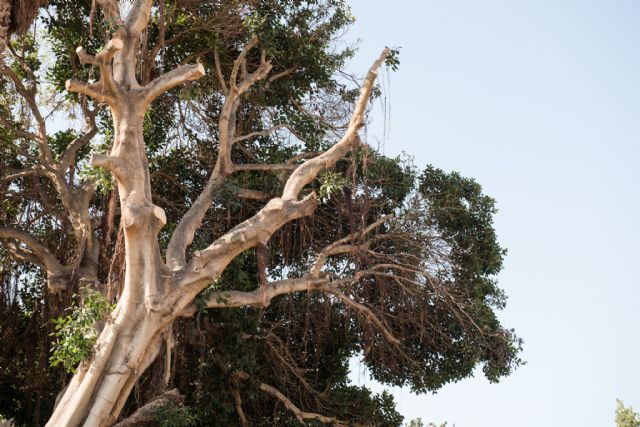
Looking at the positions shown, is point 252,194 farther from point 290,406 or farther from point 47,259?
point 290,406

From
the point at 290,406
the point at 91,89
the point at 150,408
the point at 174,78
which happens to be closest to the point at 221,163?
the point at 174,78

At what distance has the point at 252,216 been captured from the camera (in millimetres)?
11844

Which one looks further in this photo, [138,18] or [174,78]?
[138,18]

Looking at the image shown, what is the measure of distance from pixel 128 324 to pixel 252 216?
3536mm

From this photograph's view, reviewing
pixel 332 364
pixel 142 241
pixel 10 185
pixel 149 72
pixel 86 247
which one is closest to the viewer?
pixel 142 241

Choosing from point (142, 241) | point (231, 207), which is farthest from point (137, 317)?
point (231, 207)

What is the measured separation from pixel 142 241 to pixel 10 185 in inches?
181

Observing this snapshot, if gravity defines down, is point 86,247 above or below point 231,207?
below

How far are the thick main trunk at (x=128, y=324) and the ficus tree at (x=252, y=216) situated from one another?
138 centimetres

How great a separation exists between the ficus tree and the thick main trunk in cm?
138

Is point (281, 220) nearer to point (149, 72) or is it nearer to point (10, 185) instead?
point (149, 72)

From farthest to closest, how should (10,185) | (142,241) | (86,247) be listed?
(10,185) → (86,247) → (142,241)

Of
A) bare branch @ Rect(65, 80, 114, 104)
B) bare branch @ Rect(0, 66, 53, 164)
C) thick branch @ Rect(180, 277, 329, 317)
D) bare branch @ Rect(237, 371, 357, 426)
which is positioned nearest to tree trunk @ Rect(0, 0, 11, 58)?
bare branch @ Rect(65, 80, 114, 104)

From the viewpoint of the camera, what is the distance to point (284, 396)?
1244 centimetres
